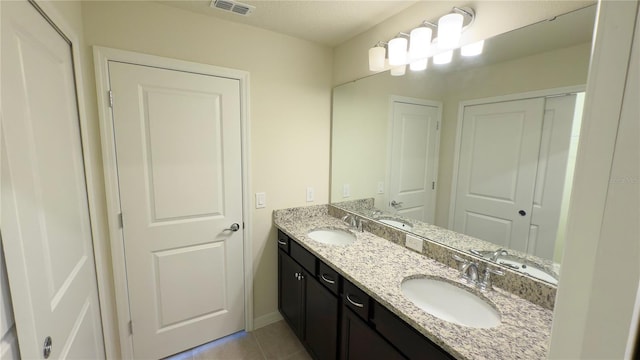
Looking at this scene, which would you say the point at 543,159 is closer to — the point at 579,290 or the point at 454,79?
the point at 454,79

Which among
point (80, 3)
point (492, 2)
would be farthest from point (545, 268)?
point (80, 3)

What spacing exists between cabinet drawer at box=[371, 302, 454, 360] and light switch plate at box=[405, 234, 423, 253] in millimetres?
565

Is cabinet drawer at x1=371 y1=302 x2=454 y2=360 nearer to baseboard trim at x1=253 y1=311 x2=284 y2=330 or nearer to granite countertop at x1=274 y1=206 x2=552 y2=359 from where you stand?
granite countertop at x1=274 y1=206 x2=552 y2=359

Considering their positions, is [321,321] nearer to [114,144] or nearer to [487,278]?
[487,278]

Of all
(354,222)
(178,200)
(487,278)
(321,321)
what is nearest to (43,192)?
(178,200)

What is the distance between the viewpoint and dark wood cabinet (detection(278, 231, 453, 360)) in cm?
110

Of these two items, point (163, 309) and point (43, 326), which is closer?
point (43, 326)

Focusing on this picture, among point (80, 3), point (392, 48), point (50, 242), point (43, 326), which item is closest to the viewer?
point (43, 326)

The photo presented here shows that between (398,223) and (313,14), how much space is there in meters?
1.56

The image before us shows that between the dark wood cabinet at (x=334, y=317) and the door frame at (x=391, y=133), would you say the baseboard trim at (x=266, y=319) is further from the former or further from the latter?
the door frame at (x=391, y=133)

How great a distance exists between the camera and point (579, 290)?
429 mm

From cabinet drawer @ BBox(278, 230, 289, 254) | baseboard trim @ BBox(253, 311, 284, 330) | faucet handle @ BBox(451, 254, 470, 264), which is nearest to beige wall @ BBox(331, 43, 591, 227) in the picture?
faucet handle @ BBox(451, 254, 470, 264)

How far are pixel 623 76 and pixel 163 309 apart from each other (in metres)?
2.42

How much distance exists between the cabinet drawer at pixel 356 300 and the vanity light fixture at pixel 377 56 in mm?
1428
